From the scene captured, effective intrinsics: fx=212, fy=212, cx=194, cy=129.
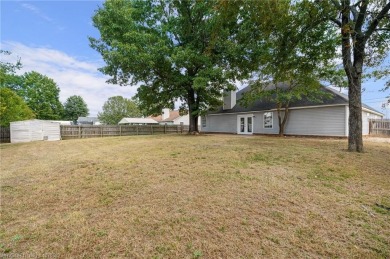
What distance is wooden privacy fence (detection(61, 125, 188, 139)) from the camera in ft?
65.2

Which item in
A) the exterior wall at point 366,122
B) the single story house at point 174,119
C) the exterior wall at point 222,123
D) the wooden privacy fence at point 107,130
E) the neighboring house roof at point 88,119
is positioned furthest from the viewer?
the neighboring house roof at point 88,119

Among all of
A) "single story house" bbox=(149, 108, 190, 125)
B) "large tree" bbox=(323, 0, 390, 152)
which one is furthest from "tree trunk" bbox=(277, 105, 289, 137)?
"single story house" bbox=(149, 108, 190, 125)

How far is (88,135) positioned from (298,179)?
20.6m

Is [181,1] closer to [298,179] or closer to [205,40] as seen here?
[205,40]

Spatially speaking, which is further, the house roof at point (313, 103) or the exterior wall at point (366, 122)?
the exterior wall at point (366, 122)

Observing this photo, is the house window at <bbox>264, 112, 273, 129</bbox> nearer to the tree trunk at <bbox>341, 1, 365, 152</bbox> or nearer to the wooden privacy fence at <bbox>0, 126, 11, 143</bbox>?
the tree trunk at <bbox>341, 1, 365, 152</bbox>

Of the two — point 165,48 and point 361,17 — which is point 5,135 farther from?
point 361,17

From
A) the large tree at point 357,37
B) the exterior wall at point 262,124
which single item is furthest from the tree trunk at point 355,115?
the exterior wall at point 262,124

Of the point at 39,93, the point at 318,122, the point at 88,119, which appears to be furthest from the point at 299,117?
the point at 88,119

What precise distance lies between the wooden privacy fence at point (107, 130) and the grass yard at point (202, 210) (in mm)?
15319

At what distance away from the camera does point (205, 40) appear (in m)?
15.1

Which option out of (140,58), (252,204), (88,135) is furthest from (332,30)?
(88,135)

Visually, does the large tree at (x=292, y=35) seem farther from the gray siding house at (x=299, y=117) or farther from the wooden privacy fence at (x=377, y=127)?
the wooden privacy fence at (x=377, y=127)

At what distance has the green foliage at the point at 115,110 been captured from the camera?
157 feet
